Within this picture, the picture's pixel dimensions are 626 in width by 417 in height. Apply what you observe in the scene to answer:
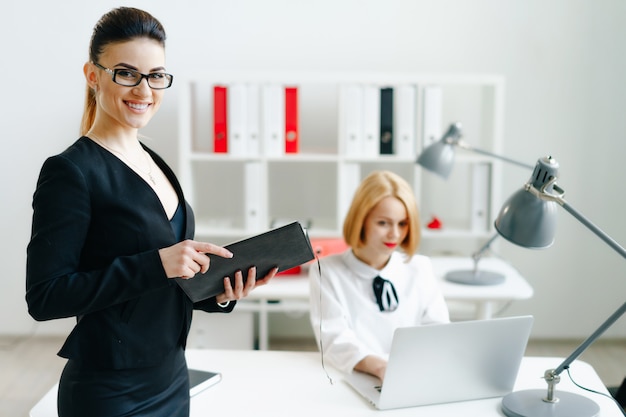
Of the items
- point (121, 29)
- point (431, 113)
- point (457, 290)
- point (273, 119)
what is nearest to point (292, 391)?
point (121, 29)

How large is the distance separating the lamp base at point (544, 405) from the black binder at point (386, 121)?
179 centimetres

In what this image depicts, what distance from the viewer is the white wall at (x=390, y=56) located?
3.68m

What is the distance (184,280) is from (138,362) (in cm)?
17

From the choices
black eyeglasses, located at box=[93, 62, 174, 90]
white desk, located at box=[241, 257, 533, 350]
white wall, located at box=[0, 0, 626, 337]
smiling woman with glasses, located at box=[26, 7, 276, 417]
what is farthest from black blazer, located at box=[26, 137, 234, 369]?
white wall, located at box=[0, 0, 626, 337]

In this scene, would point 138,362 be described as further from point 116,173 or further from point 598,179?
point 598,179

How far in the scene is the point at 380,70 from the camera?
12.2ft

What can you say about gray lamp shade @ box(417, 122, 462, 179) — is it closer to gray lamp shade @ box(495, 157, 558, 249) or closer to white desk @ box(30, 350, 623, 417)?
white desk @ box(30, 350, 623, 417)

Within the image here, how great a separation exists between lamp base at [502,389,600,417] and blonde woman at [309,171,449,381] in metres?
0.42

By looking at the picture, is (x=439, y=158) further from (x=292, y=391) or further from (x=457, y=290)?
(x=292, y=391)

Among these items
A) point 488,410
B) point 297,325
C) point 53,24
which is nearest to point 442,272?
point 297,325

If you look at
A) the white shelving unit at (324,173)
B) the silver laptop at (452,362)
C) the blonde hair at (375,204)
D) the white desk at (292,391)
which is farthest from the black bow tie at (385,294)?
the white shelving unit at (324,173)

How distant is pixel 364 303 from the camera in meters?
2.07

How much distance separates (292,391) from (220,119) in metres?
1.82

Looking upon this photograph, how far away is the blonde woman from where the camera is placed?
2.05m
